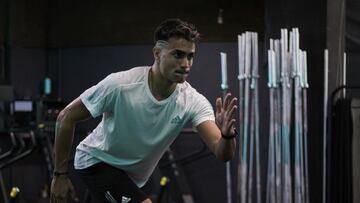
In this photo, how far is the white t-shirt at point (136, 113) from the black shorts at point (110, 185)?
0.05 metres

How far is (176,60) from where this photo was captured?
2893 millimetres

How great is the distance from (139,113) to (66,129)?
1.18 ft

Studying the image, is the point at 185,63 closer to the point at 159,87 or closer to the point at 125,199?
the point at 159,87

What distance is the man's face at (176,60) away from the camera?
113 inches

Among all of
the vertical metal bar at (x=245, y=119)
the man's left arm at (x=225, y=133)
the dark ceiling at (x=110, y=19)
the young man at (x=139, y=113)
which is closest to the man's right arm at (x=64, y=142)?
the young man at (x=139, y=113)

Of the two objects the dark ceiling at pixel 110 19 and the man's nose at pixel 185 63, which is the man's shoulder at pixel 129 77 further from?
the dark ceiling at pixel 110 19

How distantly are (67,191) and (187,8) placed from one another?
4.73 m

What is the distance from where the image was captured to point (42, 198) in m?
7.42

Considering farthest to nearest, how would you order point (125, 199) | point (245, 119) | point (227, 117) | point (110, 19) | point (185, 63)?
point (110, 19) → point (245, 119) → point (125, 199) → point (185, 63) → point (227, 117)

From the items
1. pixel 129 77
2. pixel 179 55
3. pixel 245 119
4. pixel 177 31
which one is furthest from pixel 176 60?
pixel 245 119

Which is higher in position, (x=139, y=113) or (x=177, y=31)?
(x=177, y=31)

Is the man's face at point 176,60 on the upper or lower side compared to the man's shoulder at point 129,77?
upper

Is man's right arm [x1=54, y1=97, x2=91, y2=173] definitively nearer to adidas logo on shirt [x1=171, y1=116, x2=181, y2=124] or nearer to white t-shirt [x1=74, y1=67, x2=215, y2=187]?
white t-shirt [x1=74, y1=67, x2=215, y2=187]

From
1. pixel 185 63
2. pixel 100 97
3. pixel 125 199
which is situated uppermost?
pixel 185 63
